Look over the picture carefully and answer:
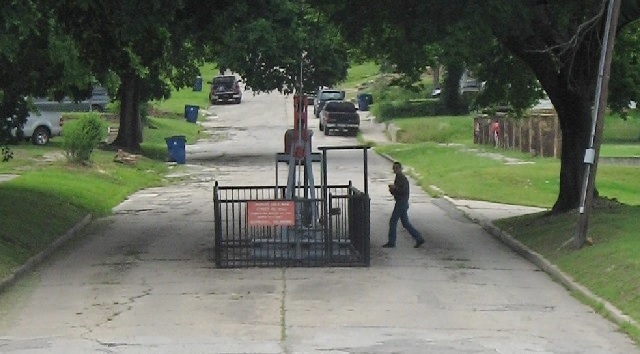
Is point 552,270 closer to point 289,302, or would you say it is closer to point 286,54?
point 289,302

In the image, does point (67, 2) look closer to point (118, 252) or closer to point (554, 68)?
point (118, 252)

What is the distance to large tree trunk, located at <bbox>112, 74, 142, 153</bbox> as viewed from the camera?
5006cm

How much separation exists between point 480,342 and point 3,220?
464 inches

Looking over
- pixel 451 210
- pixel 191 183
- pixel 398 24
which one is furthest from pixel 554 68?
pixel 191 183

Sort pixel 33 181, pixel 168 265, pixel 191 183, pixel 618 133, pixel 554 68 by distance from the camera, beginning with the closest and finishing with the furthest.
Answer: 1. pixel 168 265
2. pixel 554 68
3. pixel 33 181
4. pixel 191 183
5. pixel 618 133

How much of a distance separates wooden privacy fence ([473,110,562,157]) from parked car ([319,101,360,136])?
10.6 metres

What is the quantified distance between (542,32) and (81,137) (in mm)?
18271

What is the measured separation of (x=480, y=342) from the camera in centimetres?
1306

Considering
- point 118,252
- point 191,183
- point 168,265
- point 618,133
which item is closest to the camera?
point 168,265

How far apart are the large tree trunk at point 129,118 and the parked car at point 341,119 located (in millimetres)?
15374

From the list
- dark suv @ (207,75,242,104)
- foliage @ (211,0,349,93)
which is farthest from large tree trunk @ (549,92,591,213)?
dark suv @ (207,75,242,104)

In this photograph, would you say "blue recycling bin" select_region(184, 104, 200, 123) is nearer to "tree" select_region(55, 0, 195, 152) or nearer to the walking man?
"tree" select_region(55, 0, 195, 152)

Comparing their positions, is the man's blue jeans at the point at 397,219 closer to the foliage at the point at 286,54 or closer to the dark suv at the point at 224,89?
the foliage at the point at 286,54

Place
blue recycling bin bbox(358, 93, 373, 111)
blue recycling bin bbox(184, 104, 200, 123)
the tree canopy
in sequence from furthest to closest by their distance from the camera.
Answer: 1. blue recycling bin bbox(358, 93, 373, 111)
2. blue recycling bin bbox(184, 104, 200, 123)
3. the tree canopy
